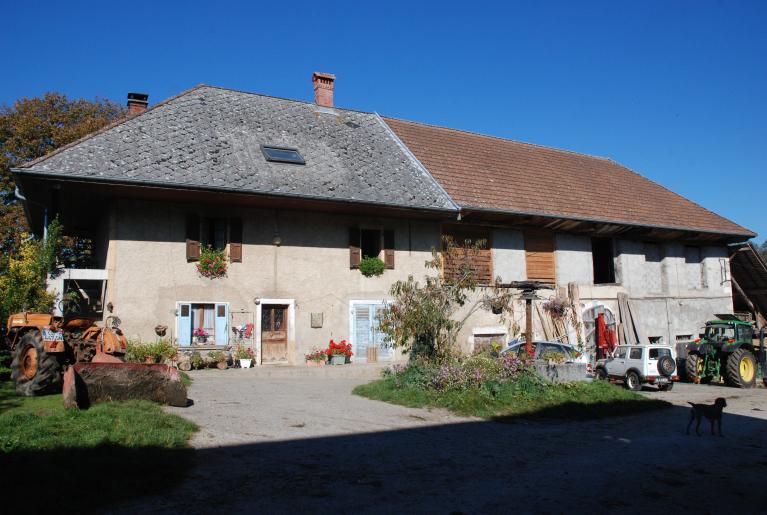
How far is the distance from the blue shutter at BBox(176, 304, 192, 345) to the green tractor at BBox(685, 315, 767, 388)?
14.8 meters

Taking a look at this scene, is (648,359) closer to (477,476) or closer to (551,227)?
(551,227)

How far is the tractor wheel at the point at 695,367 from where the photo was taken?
19328 millimetres

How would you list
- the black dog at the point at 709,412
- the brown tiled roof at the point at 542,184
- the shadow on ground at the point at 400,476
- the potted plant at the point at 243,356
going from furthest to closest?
the brown tiled roof at the point at 542,184 < the potted plant at the point at 243,356 < the black dog at the point at 709,412 < the shadow on ground at the point at 400,476

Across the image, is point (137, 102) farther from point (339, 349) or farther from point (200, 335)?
point (339, 349)

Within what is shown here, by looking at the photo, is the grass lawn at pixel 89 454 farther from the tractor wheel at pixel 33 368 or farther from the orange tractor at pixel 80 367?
the tractor wheel at pixel 33 368

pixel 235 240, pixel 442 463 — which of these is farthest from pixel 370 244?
pixel 442 463

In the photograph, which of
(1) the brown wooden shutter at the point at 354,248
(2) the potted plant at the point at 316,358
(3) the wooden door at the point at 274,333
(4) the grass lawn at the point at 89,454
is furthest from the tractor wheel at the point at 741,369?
(4) the grass lawn at the point at 89,454

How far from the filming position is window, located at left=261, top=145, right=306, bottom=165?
18141mm

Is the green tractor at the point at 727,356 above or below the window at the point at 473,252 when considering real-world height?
below

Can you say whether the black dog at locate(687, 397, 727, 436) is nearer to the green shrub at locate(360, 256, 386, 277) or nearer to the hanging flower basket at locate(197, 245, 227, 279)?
the green shrub at locate(360, 256, 386, 277)

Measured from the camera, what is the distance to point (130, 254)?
52.5ft

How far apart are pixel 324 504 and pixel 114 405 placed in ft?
15.1

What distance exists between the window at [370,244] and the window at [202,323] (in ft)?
13.4

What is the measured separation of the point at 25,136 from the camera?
27.1 m
